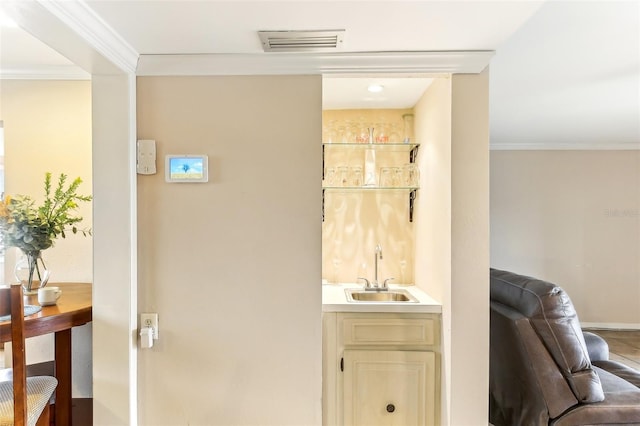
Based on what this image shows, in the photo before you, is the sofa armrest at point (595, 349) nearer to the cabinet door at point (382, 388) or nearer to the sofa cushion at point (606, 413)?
the sofa cushion at point (606, 413)

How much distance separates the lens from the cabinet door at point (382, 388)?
5.96ft

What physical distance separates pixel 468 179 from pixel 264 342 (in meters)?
1.34

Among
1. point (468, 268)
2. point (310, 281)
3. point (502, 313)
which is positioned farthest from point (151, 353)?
point (502, 313)

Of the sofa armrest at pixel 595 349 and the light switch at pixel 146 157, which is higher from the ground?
the light switch at pixel 146 157

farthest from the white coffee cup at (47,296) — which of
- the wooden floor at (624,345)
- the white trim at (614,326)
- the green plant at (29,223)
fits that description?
the white trim at (614,326)

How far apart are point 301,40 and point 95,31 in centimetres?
84

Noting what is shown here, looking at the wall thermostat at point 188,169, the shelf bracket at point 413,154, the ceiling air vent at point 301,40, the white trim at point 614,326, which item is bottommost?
the white trim at point 614,326

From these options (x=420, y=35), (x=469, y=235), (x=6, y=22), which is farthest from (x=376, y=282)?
(x=6, y=22)

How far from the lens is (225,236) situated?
1669 mm

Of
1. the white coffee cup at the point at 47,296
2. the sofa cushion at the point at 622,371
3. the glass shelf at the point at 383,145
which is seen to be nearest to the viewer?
the white coffee cup at the point at 47,296

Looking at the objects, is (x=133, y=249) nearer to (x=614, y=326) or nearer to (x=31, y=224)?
(x=31, y=224)

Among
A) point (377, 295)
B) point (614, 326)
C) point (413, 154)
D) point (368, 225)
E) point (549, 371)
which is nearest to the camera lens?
point (549, 371)

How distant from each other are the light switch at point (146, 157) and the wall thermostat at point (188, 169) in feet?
0.27

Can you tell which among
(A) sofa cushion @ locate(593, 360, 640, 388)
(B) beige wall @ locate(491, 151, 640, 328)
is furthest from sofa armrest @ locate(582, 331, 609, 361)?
(B) beige wall @ locate(491, 151, 640, 328)
